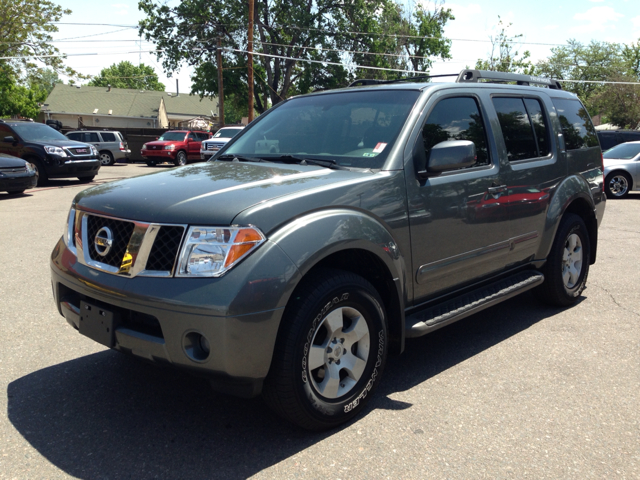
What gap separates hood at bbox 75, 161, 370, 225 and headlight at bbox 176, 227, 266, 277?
0.19 ft

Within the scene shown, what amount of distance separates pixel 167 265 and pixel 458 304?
82.6 inches

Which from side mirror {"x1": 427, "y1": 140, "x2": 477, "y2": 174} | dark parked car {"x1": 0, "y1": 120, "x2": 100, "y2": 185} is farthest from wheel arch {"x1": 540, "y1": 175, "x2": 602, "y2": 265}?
dark parked car {"x1": 0, "y1": 120, "x2": 100, "y2": 185}

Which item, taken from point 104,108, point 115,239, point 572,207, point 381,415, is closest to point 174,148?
point 572,207

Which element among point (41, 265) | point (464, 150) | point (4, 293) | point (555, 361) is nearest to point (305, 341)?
point (464, 150)

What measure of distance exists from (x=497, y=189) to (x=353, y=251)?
1476mm

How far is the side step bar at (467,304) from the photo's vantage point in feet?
11.9

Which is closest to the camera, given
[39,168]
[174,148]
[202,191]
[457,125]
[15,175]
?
[202,191]

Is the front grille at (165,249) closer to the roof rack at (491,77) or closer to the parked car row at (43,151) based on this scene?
the roof rack at (491,77)

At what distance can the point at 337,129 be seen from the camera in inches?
158

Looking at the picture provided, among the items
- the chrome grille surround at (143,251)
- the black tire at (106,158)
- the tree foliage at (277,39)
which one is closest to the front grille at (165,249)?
the chrome grille surround at (143,251)

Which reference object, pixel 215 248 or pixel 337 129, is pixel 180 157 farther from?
pixel 215 248

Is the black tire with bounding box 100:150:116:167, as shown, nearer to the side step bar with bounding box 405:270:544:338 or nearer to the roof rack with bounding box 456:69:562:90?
the roof rack with bounding box 456:69:562:90

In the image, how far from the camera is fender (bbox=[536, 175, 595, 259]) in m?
4.91

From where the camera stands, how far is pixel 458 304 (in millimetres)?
4012
